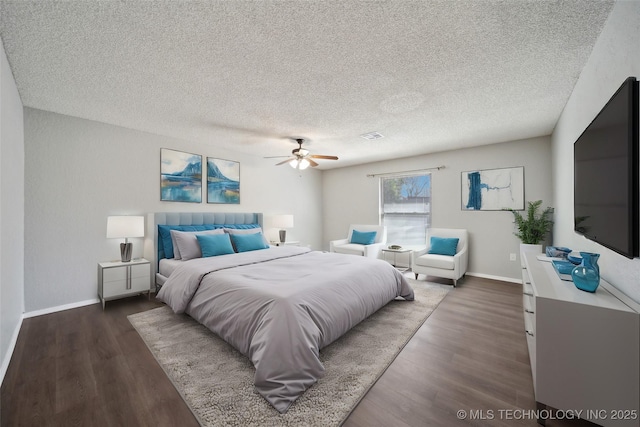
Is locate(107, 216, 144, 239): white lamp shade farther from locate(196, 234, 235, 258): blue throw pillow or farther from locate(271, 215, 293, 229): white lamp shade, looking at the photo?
→ locate(271, 215, 293, 229): white lamp shade

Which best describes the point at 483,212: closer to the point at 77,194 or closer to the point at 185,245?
the point at 185,245

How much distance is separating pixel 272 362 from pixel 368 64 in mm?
2382

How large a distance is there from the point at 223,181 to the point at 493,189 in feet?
16.0

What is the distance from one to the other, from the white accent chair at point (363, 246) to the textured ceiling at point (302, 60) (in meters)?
2.61

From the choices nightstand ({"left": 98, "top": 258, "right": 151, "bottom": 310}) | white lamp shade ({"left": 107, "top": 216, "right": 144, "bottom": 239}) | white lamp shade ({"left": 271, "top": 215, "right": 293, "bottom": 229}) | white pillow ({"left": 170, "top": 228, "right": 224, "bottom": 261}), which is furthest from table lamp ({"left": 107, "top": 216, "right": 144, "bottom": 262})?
white lamp shade ({"left": 271, "top": 215, "right": 293, "bottom": 229})

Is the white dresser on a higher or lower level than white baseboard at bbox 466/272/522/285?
higher

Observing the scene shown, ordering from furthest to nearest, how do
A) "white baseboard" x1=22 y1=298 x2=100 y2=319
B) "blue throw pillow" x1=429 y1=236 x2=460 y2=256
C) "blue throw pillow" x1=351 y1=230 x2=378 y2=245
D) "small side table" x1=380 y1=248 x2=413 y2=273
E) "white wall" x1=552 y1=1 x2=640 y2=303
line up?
"blue throw pillow" x1=351 y1=230 x2=378 y2=245 < "small side table" x1=380 y1=248 x2=413 y2=273 < "blue throw pillow" x1=429 y1=236 x2=460 y2=256 < "white baseboard" x1=22 y1=298 x2=100 y2=319 < "white wall" x1=552 y1=1 x2=640 y2=303

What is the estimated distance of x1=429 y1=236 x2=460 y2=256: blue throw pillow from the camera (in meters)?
4.40

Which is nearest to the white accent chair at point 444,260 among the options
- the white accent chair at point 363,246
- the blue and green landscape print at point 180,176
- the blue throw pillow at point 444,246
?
the blue throw pillow at point 444,246

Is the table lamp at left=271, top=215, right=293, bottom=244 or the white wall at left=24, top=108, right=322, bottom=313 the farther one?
the table lamp at left=271, top=215, right=293, bottom=244

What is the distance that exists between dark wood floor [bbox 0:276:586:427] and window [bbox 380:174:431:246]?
9.05 ft

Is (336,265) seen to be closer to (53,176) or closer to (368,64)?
(368,64)

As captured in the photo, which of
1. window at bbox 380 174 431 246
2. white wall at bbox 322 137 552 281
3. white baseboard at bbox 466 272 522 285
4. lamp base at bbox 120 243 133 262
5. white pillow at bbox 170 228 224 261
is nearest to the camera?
lamp base at bbox 120 243 133 262

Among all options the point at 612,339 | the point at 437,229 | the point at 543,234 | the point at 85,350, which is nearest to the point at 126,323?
the point at 85,350
